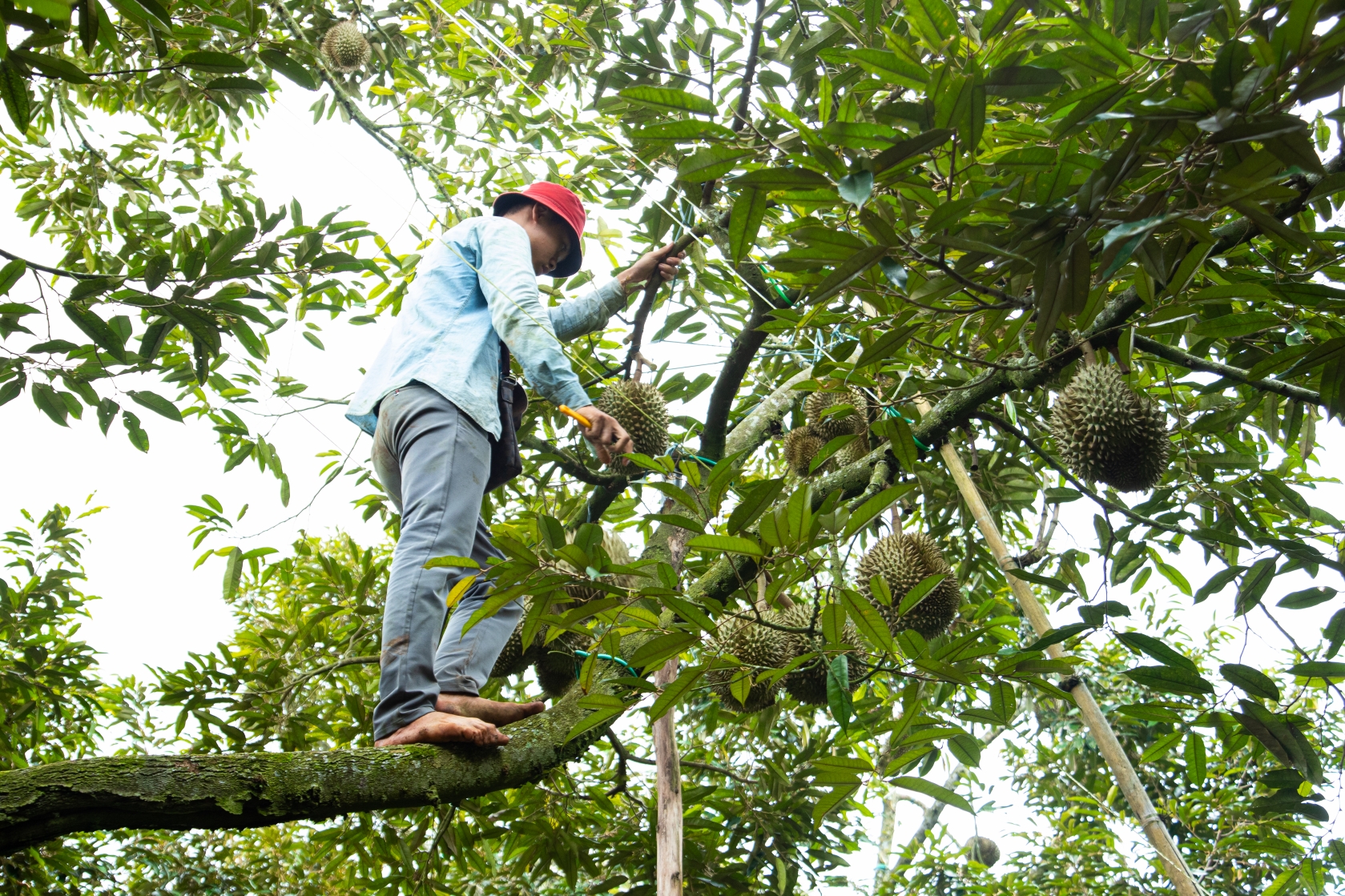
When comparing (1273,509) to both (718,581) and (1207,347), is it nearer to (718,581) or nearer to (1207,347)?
(1207,347)

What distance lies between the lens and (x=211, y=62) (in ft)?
6.21

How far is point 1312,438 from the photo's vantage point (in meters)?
2.05

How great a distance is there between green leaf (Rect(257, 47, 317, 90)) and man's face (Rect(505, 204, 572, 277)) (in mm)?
676

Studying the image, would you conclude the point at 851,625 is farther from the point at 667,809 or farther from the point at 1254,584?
the point at 1254,584

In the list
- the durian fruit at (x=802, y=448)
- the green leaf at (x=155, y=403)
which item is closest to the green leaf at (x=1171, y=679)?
the durian fruit at (x=802, y=448)

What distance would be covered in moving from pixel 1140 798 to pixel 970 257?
41.2 inches

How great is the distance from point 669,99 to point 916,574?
1536mm

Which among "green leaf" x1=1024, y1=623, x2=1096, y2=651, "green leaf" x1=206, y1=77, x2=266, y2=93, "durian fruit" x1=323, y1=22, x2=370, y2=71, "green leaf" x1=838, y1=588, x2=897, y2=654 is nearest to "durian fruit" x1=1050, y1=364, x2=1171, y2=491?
"green leaf" x1=1024, y1=623, x2=1096, y2=651

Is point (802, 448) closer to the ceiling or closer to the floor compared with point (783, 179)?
closer to the ceiling

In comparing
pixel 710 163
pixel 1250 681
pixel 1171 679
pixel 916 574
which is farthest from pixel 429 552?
pixel 1250 681

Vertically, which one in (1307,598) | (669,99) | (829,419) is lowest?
(1307,598)

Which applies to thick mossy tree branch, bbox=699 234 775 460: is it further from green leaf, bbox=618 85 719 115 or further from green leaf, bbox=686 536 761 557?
green leaf, bbox=686 536 761 557

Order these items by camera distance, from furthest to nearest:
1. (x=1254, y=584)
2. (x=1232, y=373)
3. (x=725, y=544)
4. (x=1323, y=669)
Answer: (x=1254, y=584) < (x=1232, y=373) < (x=1323, y=669) < (x=725, y=544)

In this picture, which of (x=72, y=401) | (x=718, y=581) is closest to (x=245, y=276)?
(x=72, y=401)
